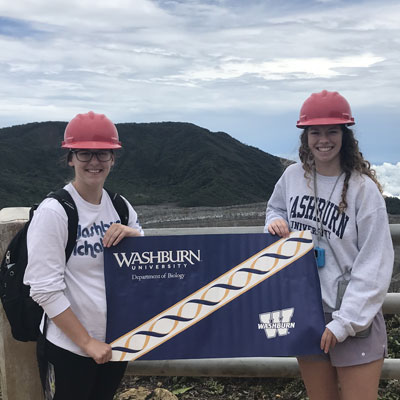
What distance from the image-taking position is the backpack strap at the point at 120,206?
7.80ft

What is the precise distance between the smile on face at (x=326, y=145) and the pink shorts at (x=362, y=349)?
0.66 m

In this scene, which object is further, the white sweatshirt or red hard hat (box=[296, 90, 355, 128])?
red hard hat (box=[296, 90, 355, 128])

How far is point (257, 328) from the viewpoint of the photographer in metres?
2.42

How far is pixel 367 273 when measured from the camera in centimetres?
218

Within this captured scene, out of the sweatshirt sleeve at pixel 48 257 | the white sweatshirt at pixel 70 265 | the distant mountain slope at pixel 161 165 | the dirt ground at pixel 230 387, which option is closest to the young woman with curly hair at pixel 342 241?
the white sweatshirt at pixel 70 265

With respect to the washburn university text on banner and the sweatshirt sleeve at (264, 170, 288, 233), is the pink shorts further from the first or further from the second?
the sweatshirt sleeve at (264, 170, 288, 233)

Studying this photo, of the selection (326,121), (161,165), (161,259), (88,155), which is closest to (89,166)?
(88,155)

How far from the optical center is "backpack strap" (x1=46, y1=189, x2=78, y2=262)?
6.97ft

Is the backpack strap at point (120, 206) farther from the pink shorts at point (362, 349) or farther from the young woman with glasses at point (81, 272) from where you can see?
the pink shorts at point (362, 349)

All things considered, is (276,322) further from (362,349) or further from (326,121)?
(326,121)

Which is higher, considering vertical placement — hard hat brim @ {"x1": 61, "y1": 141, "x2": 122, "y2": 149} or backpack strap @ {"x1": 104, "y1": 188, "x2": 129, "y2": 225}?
hard hat brim @ {"x1": 61, "y1": 141, "x2": 122, "y2": 149}

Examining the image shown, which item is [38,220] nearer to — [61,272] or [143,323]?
[61,272]

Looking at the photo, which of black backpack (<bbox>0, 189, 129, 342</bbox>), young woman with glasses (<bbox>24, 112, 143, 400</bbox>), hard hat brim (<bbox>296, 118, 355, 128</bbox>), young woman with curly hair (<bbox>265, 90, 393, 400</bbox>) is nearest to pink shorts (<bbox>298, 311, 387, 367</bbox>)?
young woman with curly hair (<bbox>265, 90, 393, 400</bbox>)

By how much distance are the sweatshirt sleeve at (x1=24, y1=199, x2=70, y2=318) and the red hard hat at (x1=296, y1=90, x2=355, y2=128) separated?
44.3 inches
